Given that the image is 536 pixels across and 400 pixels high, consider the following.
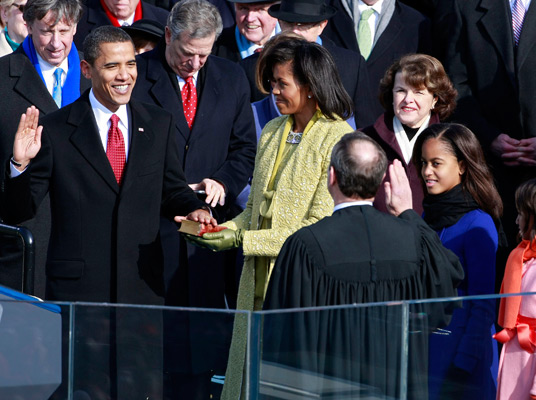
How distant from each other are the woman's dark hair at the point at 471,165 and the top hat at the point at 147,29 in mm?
2627

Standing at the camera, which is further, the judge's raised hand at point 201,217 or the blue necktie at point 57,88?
the blue necktie at point 57,88

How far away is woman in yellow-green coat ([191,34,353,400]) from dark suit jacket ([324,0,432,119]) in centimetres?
232

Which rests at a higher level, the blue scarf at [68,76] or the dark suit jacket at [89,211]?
the blue scarf at [68,76]

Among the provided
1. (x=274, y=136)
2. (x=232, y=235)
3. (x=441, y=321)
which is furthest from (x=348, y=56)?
(x=441, y=321)

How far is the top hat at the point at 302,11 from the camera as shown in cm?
718

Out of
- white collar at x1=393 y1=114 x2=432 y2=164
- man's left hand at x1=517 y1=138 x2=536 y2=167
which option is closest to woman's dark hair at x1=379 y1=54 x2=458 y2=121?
white collar at x1=393 y1=114 x2=432 y2=164

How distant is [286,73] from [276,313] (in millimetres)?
1769

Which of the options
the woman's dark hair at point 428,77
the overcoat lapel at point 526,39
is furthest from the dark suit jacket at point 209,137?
the overcoat lapel at point 526,39

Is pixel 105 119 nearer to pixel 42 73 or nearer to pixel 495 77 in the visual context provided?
pixel 42 73

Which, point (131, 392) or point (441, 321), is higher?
point (441, 321)

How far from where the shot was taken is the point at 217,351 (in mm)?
4164

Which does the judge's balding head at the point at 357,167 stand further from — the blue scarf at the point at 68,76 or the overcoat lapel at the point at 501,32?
the overcoat lapel at the point at 501,32

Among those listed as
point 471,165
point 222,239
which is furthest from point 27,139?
point 471,165

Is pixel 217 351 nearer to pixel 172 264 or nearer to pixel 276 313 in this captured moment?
pixel 276 313
